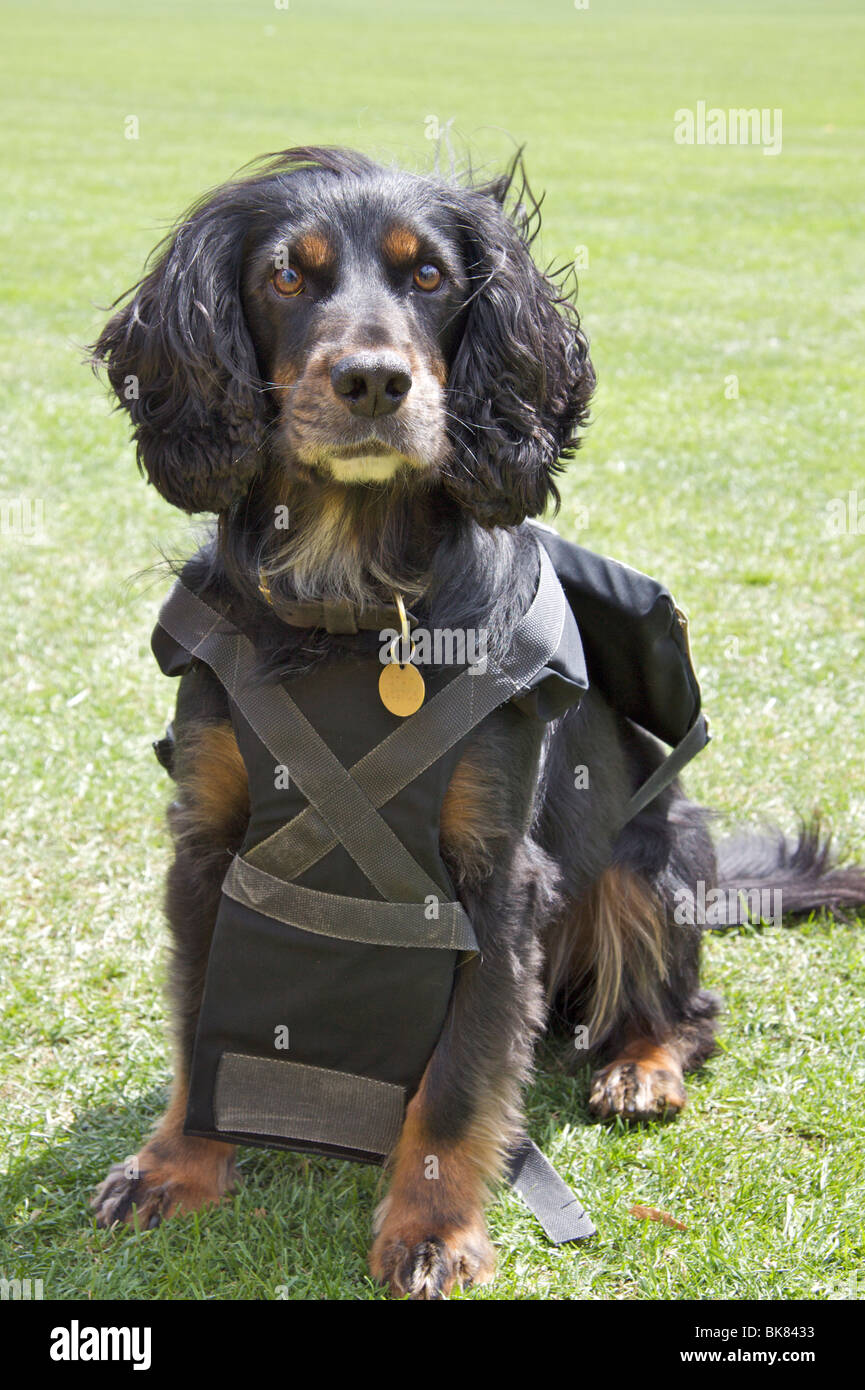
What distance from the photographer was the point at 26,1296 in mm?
2672

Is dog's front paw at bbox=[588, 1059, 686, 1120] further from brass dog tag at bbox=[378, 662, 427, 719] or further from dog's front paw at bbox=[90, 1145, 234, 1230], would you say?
brass dog tag at bbox=[378, 662, 427, 719]

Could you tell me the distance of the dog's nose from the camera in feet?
8.24

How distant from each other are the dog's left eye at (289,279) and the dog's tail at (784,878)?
6.90ft

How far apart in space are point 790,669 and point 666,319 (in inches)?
326

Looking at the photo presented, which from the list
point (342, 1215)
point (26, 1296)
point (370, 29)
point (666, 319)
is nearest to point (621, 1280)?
point (342, 1215)

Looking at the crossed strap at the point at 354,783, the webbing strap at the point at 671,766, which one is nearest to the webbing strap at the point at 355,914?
the crossed strap at the point at 354,783

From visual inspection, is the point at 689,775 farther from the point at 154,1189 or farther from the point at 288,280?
the point at 288,280

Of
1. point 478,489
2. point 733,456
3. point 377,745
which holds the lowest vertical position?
point 377,745

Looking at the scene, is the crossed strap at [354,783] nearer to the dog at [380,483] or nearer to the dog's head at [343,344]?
the dog at [380,483]

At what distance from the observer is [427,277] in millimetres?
2822

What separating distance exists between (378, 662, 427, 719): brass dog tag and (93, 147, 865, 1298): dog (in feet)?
0.43

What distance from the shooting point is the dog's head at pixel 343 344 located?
2633 millimetres

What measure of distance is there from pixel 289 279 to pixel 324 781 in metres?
1.02

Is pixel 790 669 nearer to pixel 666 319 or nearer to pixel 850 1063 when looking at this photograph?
pixel 850 1063
